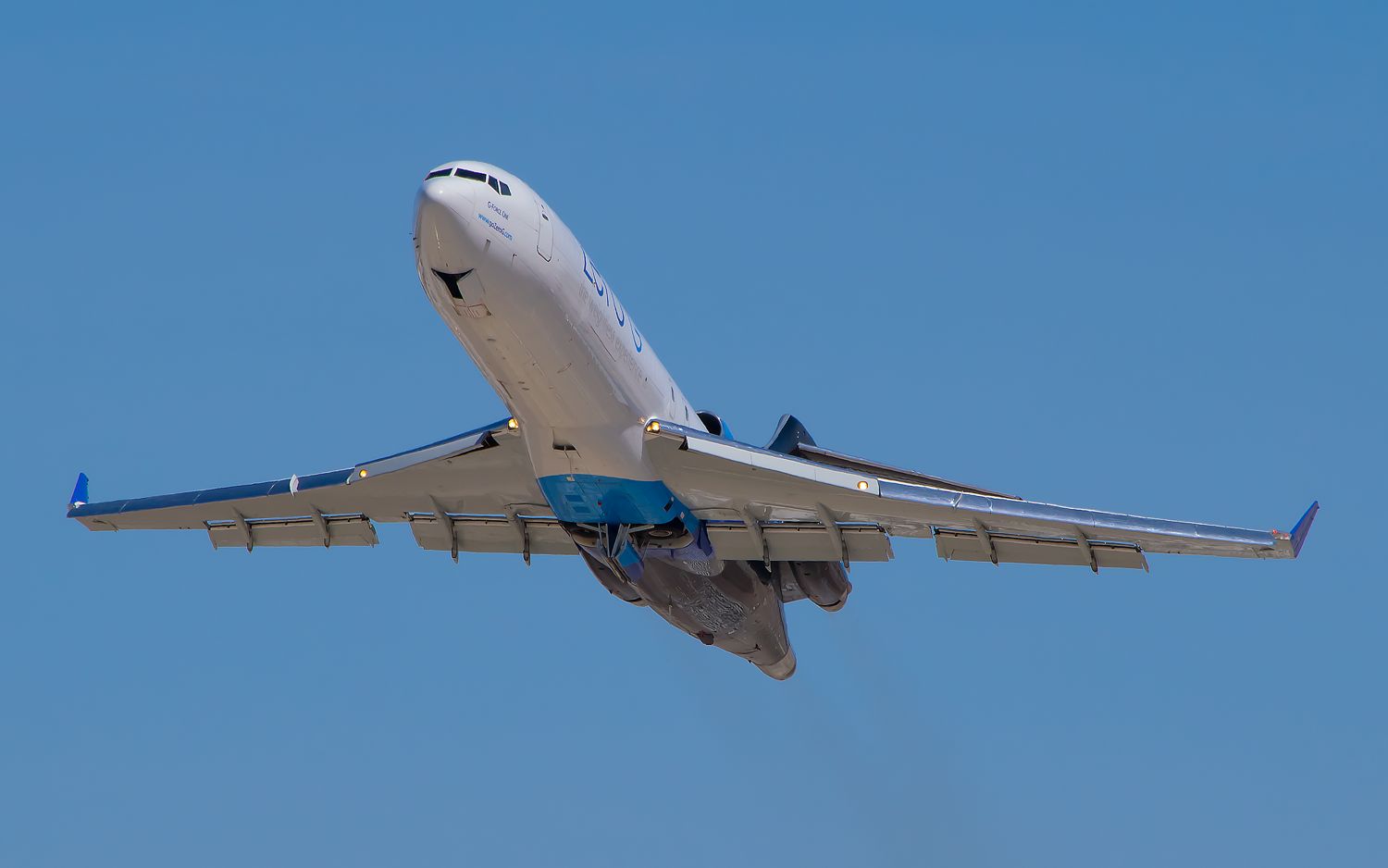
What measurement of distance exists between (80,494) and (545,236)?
57.7ft

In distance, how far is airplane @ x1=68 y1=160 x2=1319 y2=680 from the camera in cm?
3266

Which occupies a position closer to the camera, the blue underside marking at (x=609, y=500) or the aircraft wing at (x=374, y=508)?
the blue underside marking at (x=609, y=500)

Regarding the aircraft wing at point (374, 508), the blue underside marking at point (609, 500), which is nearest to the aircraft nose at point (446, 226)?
the blue underside marking at point (609, 500)

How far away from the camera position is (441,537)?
140 ft

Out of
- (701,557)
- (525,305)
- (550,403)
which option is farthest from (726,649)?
(525,305)

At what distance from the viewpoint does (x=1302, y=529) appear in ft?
115

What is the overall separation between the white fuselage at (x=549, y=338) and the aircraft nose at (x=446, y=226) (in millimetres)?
17

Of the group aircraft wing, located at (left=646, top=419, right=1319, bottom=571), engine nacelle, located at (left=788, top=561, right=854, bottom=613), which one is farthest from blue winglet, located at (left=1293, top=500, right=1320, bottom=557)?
engine nacelle, located at (left=788, top=561, right=854, bottom=613)

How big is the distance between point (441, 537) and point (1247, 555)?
61.2ft

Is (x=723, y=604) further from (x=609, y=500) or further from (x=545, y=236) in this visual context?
(x=545, y=236)

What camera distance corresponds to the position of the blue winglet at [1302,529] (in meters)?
34.9

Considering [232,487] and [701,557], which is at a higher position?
[232,487]

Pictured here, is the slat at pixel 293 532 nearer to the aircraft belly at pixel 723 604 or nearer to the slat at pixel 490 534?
the slat at pixel 490 534

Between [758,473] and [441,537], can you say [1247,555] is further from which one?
[441,537]
